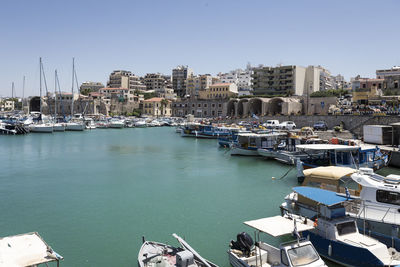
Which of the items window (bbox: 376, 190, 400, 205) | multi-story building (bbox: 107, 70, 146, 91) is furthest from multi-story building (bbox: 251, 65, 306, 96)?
window (bbox: 376, 190, 400, 205)

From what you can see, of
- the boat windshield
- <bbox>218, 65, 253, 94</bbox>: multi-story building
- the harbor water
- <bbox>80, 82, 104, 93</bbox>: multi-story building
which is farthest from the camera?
<bbox>80, 82, 104, 93</bbox>: multi-story building

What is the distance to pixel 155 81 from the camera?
142m

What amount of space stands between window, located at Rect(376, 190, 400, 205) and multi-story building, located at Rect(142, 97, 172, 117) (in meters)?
98.7

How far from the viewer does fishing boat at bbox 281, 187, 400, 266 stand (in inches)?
383

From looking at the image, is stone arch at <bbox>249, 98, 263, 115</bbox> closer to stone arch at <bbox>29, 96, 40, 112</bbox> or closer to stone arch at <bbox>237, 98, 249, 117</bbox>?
stone arch at <bbox>237, 98, 249, 117</bbox>

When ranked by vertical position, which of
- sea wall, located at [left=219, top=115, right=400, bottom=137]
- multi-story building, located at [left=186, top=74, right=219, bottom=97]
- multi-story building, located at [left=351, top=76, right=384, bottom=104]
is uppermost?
multi-story building, located at [left=186, top=74, right=219, bottom=97]

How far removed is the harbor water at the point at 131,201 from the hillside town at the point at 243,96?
1251 inches

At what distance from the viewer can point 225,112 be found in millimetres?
89312

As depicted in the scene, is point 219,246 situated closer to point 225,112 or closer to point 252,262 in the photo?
point 252,262

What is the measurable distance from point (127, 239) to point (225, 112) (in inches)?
3045

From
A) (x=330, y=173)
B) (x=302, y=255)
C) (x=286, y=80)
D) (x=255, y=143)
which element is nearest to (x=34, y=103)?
(x=286, y=80)

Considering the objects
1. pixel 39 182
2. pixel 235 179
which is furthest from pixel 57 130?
pixel 235 179

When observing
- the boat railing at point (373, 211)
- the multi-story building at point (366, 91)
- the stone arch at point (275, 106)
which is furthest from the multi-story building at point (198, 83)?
the boat railing at point (373, 211)

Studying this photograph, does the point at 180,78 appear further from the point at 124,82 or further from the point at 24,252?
the point at 24,252
